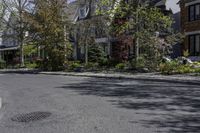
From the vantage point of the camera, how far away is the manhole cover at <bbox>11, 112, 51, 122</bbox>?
10875mm

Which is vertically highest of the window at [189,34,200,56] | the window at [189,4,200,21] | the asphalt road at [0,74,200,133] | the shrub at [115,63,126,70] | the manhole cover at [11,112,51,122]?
the window at [189,4,200,21]

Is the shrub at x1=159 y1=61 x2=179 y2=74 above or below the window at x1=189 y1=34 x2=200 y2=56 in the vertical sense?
below

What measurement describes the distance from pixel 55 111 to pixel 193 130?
456 centimetres

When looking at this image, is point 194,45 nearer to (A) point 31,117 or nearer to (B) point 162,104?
(B) point 162,104

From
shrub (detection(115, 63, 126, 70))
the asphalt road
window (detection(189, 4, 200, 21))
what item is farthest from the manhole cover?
window (detection(189, 4, 200, 21))

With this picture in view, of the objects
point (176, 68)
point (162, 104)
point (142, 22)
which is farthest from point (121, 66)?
point (162, 104)

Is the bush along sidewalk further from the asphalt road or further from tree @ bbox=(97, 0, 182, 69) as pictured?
the asphalt road

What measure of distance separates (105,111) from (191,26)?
26.2m

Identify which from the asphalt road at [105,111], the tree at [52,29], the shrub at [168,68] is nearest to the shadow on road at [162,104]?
the asphalt road at [105,111]

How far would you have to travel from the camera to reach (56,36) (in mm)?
33031

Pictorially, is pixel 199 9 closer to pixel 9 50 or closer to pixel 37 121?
pixel 37 121

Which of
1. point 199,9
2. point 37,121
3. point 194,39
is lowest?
point 37,121

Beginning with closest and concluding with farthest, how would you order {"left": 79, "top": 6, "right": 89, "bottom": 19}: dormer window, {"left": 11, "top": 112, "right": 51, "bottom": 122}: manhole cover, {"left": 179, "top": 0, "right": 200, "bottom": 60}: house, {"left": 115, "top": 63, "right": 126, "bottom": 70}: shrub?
{"left": 11, "top": 112, "right": 51, "bottom": 122}: manhole cover
{"left": 115, "top": 63, "right": 126, "bottom": 70}: shrub
{"left": 179, "top": 0, "right": 200, "bottom": 60}: house
{"left": 79, "top": 6, "right": 89, "bottom": 19}: dormer window

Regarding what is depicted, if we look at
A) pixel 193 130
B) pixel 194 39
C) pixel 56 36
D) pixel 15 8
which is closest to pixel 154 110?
pixel 193 130
